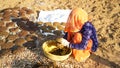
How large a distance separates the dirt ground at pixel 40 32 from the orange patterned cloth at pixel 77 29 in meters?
0.12

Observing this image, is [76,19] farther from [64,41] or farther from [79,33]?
[64,41]

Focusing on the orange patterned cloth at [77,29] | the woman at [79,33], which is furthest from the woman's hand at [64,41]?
the orange patterned cloth at [77,29]

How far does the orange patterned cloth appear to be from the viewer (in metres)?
Result: 3.84

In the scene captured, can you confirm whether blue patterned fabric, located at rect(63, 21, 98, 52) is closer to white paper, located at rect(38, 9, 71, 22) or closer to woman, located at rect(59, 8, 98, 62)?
woman, located at rect(59, 8, 98, 62)

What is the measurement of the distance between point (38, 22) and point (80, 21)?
1.61 metres

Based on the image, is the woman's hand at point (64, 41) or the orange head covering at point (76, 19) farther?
the woman's hand at point (64, 41)

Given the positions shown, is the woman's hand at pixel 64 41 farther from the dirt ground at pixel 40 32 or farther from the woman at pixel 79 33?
the dirt ground at pixel 40 32

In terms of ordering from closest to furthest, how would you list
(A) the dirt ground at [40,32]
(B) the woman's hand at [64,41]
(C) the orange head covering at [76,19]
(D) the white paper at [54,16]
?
(C) the orange head covering at [76,19] < (B) the woman's hand at [64,41] < (A) the dirt ground at [40,32] < (D) the white paper at [54,16]

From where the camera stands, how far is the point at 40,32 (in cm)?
495

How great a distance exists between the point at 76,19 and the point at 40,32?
4.12 ft

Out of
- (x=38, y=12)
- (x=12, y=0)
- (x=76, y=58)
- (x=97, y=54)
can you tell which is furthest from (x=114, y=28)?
(x=12, y=0)

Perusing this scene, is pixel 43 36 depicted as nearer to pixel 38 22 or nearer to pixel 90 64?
pixel 38 22

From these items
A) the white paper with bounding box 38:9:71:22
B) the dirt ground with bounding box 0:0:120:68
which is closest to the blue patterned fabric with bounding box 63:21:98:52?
the dirt ground with bounding box 0:0:120:68

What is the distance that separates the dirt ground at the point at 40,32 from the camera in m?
4.20
